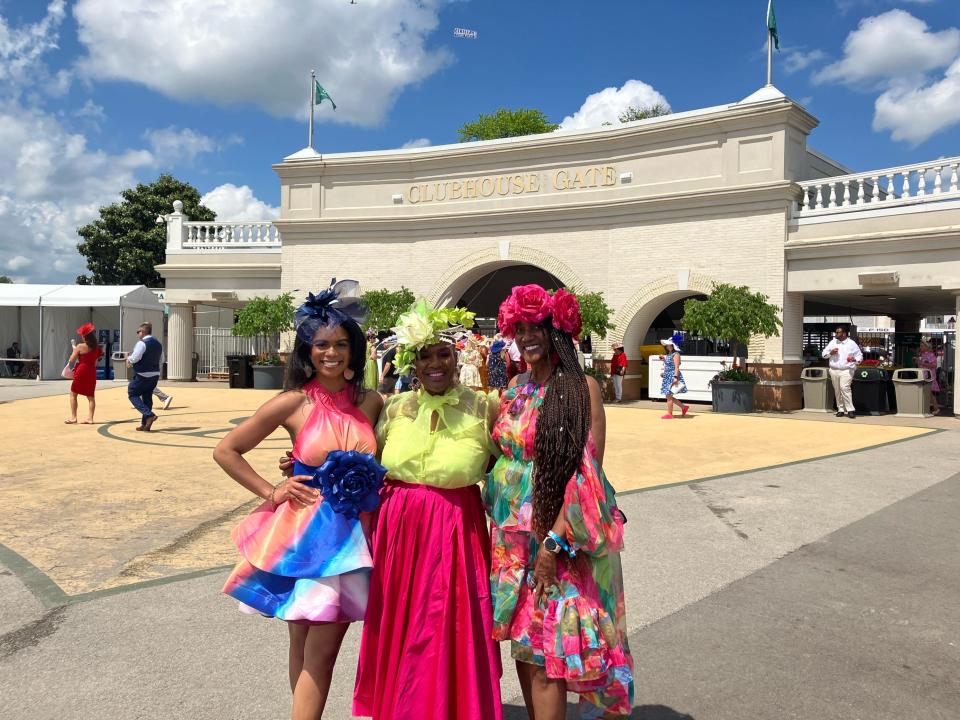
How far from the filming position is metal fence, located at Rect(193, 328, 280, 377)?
90.4 feet

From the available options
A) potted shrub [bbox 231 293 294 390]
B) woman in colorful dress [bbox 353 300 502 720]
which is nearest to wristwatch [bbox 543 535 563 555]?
woman in colorful dress [bbox 353 300 502 720]

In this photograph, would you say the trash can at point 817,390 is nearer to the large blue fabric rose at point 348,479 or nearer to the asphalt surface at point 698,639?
the asphalt surface at point 698,639

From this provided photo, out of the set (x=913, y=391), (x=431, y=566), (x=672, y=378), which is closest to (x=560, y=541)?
(x=431, y=566)

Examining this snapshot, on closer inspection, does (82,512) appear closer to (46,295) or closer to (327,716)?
(327,716)

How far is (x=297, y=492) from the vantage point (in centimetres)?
252

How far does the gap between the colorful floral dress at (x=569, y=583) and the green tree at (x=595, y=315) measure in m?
15.1

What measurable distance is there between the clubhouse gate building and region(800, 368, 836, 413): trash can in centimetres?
47

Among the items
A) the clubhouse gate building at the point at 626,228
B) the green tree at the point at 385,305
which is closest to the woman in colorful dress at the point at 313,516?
the clubhouse gate building at the point at 626,228

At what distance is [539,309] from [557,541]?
799mm

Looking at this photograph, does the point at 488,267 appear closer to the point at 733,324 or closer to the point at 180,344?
the point at 733,324

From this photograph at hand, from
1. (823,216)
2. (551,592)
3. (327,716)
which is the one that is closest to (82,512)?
(327,716)

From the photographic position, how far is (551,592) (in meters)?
2.43

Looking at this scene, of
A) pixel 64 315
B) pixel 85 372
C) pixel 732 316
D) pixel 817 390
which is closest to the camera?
pixel 85 372

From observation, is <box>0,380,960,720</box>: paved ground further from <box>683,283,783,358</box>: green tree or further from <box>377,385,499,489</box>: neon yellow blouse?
<box>683,283,783,358</box>: green tree
